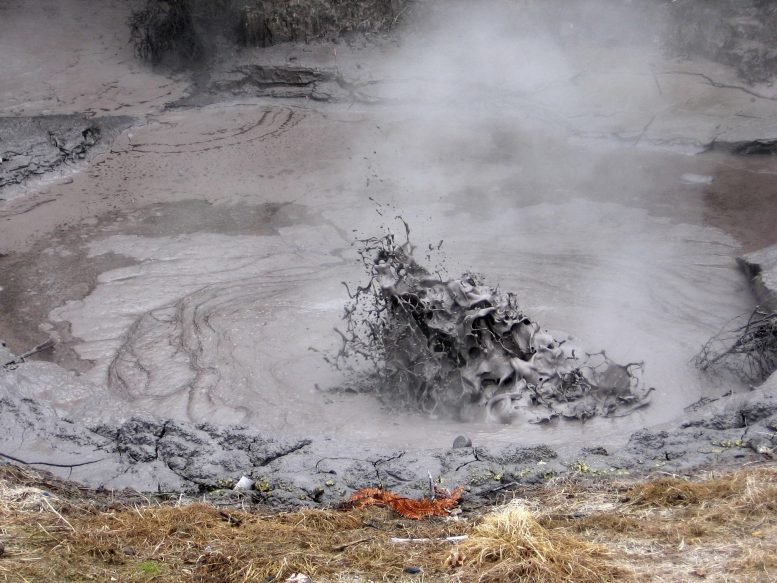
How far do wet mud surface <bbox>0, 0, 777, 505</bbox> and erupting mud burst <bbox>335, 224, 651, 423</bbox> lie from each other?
144mm

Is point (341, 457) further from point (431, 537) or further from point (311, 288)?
point (311, 288)

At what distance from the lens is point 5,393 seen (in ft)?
15.0

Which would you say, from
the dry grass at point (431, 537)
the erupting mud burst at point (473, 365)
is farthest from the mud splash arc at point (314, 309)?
the dry grass at point (431, 537)

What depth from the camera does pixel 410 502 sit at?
3.53m

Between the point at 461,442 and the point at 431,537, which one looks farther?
the point at 461,442

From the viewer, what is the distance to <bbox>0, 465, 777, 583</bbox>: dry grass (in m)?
2.67

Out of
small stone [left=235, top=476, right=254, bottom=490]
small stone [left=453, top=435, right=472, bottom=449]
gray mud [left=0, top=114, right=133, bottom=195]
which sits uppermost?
gray mud [left=0, top=114, right=133, bottom=195]

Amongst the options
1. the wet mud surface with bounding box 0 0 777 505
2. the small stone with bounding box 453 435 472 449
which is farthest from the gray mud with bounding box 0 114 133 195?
the small stone with bounding box 453 435 472 449

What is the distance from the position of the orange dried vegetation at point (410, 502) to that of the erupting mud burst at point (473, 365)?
110cm

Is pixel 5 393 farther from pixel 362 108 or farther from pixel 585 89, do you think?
pixel 585 89

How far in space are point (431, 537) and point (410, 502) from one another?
43 centimetres

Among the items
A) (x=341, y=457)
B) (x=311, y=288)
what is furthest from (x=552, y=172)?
(x=341, y=457)

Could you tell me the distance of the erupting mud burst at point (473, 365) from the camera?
4.72 metres

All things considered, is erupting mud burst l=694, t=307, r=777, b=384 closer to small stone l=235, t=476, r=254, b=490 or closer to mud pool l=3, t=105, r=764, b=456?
mud pool l=3, t=105, r=764, b=456
